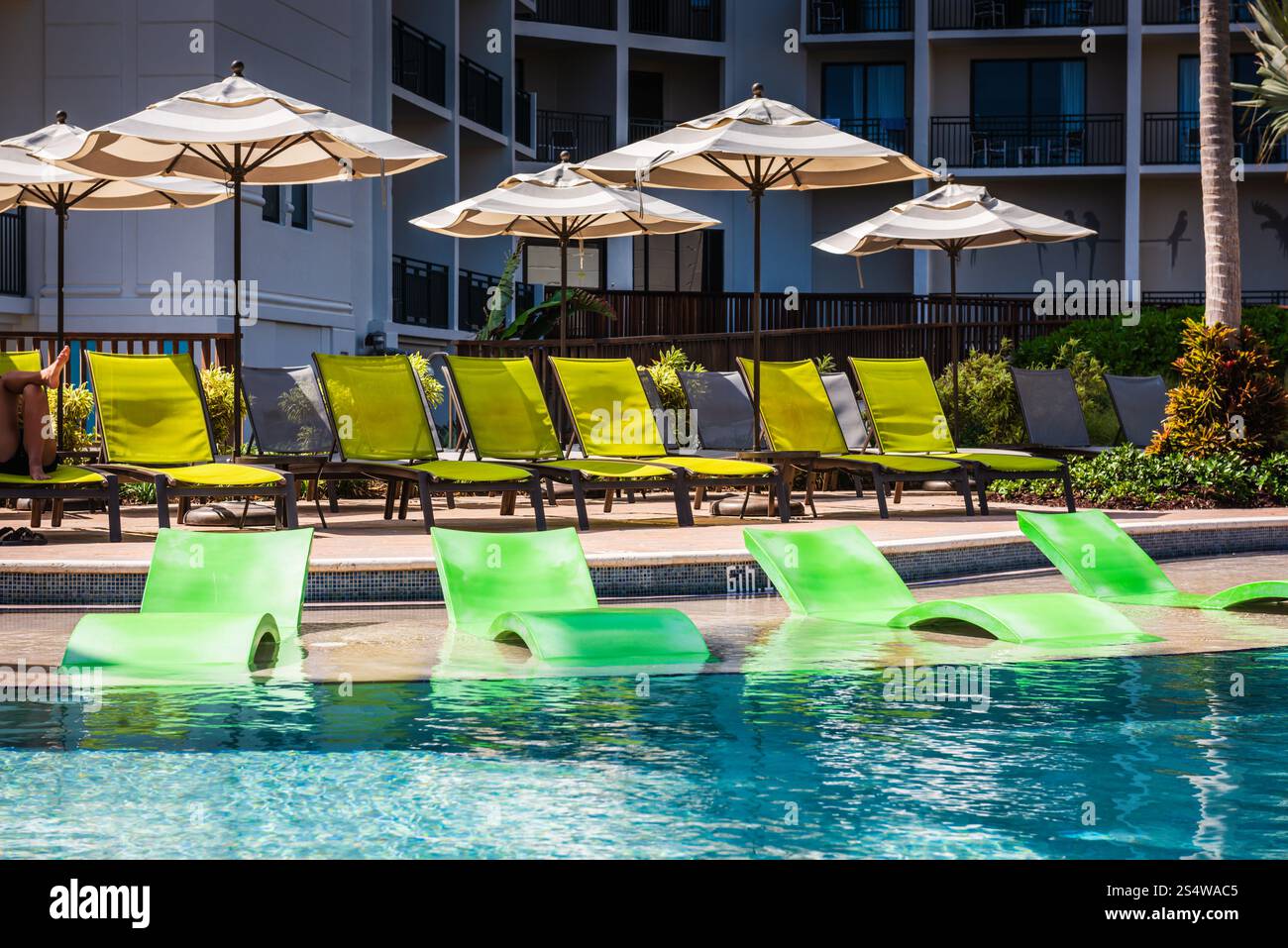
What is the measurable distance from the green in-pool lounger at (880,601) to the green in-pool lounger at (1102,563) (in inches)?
22.9

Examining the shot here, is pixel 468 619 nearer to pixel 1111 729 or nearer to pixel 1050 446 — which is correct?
pixel 1111 729

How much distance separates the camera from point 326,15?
72.8 ft

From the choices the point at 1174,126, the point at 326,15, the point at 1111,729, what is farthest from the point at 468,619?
the point at 1174,126

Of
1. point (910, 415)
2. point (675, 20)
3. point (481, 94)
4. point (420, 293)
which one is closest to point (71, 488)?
point (910, 415)

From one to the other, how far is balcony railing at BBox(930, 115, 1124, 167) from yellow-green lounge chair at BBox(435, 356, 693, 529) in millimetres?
24116

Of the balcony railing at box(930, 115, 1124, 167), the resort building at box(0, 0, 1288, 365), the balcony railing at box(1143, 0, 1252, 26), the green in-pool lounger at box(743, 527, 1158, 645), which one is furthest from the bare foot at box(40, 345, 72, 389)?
the balcony railing at box(1143, 0, 1252, 26)

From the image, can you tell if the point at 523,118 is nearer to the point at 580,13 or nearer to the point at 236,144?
the point at 580,13

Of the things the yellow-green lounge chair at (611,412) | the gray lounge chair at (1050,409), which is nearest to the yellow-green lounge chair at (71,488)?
the yellow-green lounge chair at (611,412)

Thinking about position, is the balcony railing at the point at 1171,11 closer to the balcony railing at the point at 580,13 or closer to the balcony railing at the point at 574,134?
the balcony railing at the point at 580,13

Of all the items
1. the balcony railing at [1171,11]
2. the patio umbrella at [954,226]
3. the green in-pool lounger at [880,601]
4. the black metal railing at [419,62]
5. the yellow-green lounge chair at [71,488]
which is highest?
the balcony railing at [1171,11]

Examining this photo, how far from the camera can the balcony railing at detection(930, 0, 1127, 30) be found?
3322cm

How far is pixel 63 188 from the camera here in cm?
1226

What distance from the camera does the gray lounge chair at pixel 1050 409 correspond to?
46.6 ft

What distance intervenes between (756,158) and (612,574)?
4.94m
